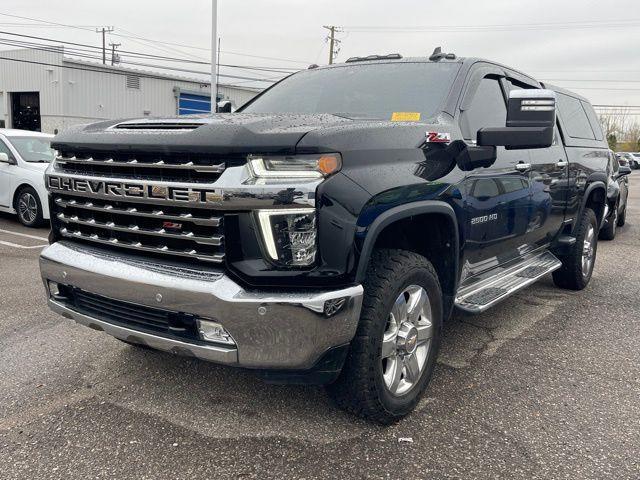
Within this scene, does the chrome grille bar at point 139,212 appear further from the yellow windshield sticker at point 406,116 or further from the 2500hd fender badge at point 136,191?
the yellow windshield sticker at point 406,116

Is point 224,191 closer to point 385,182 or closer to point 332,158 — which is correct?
point 332,158

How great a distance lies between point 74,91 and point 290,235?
33.6 metres

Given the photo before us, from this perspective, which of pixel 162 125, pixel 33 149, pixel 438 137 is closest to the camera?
pixel 162 125

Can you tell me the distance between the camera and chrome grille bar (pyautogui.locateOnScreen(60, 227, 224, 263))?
248 centimetres

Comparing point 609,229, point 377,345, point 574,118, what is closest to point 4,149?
point 574,118

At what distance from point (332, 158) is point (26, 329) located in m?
2.98

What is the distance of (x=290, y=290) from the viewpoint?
2420mm

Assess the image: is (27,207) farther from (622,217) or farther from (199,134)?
(622,217)

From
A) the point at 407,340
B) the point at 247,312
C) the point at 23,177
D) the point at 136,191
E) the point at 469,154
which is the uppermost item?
the point at 469,154

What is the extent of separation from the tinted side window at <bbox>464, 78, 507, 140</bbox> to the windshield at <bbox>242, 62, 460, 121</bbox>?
9.1 inches

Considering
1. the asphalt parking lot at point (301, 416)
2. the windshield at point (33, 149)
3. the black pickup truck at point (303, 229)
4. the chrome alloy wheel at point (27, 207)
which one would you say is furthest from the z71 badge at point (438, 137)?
the windshield at point (33, 149)

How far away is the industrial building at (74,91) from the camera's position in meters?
31.8

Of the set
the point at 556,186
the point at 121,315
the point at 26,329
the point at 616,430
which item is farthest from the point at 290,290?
the point at 556,186

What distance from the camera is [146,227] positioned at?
2.68m
